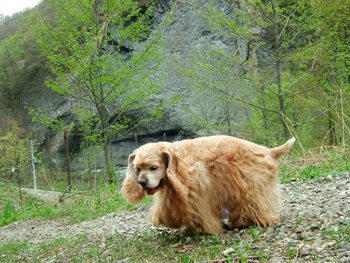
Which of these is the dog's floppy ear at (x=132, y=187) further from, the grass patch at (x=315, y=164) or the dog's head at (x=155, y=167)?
the grass patch at (x=315, y=164)

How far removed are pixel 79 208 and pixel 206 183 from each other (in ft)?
24.4

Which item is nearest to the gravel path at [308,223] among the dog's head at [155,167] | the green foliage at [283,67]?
the dog's head at [155,167]

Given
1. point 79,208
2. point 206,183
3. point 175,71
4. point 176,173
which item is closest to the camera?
point 176,173

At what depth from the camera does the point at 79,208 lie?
12.5 meters

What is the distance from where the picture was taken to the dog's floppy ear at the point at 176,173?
5.46 m

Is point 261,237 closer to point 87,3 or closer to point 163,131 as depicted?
point 87,3

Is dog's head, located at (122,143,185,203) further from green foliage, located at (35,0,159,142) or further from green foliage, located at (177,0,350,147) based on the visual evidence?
green foliage, located at (35,0,159,142)

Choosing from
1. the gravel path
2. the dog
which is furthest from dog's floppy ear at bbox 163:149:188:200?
the gravel path

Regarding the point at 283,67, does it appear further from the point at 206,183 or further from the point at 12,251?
the point at 206,183

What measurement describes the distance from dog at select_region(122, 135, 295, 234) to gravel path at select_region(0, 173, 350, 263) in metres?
0.27

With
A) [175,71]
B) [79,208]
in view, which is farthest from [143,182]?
[175,71]

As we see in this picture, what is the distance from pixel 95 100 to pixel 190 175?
13.6 metres

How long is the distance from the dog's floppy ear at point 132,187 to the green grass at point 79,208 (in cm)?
457

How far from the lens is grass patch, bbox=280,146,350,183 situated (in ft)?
32.5
